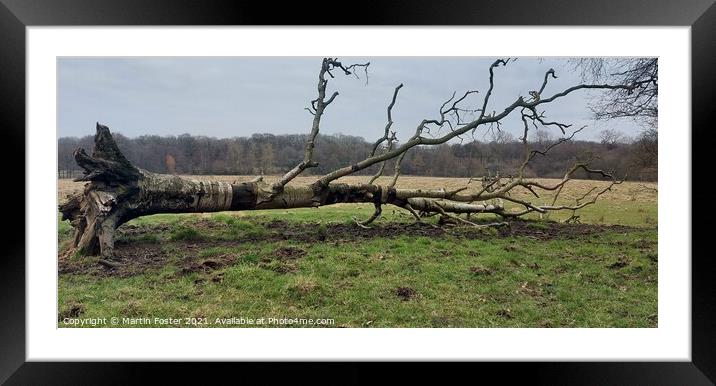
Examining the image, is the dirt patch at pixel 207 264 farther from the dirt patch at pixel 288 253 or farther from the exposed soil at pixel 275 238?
the dirt patch at pixel 288 253

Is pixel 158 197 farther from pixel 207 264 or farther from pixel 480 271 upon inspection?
pixel 480 271

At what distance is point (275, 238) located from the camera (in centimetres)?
398

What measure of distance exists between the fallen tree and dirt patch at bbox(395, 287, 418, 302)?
2.64ft

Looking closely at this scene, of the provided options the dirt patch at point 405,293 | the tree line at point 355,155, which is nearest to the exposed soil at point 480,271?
the dirt patch at point 405,293

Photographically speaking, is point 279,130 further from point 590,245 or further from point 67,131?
point 590,245

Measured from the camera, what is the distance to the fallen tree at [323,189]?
3623mm

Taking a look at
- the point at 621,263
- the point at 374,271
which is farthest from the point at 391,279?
the point at 621,263

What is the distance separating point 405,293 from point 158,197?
2.52 meters

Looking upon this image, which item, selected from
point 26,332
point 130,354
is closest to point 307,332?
point 130,354

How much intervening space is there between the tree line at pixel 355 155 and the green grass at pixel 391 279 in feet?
1.54

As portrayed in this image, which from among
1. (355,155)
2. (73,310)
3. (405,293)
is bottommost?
(73,310)

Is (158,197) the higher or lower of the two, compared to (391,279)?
higher
